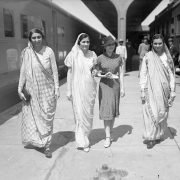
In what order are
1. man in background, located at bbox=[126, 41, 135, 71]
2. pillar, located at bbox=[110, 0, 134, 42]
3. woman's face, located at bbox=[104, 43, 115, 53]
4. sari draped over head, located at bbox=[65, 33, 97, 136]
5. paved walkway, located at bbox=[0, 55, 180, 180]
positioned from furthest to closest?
man in background, located at bbox=[126, 41, 135, 71] → pillar, located at bbox=[110, 0, 134, 42] → woman's face, located at bbox=[104, 43, 115, 53] → sari draped over head, located at bbox=[65, 33, 97, 136] → paved walkway, located at bbox=[0, 55, 180, 180]

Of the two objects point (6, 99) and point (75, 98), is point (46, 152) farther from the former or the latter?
point (6, 99)

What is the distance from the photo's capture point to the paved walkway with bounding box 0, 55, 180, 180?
9.60ft

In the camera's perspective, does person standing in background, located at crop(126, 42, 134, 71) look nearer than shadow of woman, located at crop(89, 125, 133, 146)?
No

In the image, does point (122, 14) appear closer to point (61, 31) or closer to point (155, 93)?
point (61, 31)

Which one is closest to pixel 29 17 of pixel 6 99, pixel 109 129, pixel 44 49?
pixel 6 99

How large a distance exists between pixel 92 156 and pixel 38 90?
111 centimetres

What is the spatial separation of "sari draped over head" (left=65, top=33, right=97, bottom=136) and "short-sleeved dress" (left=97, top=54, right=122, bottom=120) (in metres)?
0.21

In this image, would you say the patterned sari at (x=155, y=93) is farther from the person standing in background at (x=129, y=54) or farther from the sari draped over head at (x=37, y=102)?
the person standing in background at (x=129, y=54)

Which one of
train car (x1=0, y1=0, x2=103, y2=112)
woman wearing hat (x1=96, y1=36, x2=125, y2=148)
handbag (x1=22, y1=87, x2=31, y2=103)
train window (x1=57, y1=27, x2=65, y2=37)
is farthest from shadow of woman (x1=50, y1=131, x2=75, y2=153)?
train window (x1=57, y1=27, x2=65, y2=37)

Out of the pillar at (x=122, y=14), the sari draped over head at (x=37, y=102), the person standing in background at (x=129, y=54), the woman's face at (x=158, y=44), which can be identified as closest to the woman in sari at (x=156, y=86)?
the woman's face at (x=158, y=44)

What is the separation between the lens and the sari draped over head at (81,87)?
136 inches

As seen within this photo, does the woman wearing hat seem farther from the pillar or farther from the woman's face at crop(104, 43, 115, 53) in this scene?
the pillar

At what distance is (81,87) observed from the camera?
3.47 meters

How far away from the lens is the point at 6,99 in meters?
7.00
